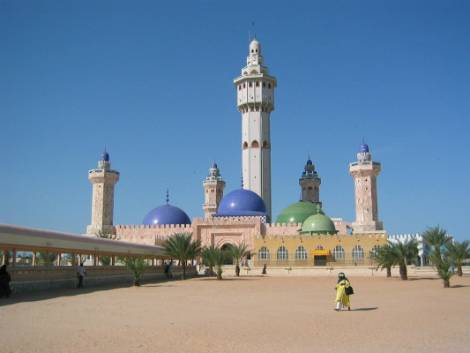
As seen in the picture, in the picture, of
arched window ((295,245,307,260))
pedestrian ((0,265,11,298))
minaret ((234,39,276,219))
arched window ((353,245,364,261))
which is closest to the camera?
pedestrian ((0,265,11,298))

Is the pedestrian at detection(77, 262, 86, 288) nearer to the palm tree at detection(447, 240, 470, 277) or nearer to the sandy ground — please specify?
the sandy ground

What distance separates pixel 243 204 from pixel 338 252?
9.50 meters

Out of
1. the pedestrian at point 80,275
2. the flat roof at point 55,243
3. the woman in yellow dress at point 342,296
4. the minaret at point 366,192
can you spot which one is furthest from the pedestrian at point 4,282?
the minaret at point 366,192

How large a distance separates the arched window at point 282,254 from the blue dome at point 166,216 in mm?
12979

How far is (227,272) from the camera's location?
115 ft

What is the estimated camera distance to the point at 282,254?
37531 mm

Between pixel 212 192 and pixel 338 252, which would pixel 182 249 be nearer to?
pixel 338 252

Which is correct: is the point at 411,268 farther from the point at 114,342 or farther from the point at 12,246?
the point at 114,342

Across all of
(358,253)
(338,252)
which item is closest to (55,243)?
(338,252)

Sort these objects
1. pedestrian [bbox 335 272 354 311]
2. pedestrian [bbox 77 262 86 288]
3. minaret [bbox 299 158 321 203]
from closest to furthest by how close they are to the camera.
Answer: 1. pedestrian [bbox 335 272 354 311]
2. pedestrian [bbox 77 262 86 288]
3. minaret [bbox 299 158 321 203]

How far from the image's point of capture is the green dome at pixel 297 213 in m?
45.4

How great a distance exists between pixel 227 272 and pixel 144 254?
698cm

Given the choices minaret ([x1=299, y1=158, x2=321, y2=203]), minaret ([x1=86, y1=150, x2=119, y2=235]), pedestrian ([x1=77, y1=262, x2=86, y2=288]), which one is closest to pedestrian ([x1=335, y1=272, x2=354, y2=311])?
pedestrian ([x1=77, y1=262, x2=86, y2=288])

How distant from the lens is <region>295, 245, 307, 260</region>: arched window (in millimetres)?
37328
